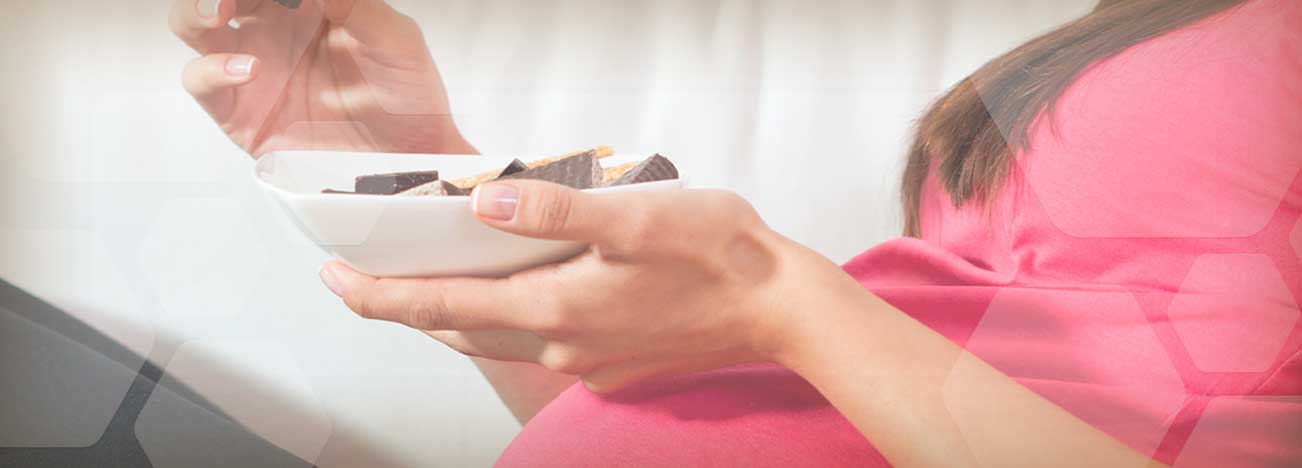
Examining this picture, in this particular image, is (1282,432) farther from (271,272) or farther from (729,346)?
(271,272)

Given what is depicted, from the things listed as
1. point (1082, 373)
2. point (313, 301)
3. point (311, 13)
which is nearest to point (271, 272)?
point (313, 301)

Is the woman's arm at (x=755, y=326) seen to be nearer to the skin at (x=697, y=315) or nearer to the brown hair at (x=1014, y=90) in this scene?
the skin at (x=697, y=315)

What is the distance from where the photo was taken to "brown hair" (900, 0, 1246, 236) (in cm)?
34

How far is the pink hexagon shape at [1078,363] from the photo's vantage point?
29 centimetres

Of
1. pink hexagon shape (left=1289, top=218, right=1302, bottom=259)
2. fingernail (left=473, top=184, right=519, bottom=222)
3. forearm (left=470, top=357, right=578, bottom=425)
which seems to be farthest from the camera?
forearm (left=470, top=357, right=578, bottom=425)

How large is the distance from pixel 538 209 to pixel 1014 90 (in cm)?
24

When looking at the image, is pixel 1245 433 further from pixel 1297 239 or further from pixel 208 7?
pixel 208 7

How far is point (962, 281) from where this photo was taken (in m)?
0.38

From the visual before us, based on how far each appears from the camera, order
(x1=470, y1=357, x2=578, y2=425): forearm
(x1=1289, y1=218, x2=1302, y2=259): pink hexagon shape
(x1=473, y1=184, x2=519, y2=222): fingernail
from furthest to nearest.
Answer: (x1=470, y1=357, x2=578, y2=425): forearm < (x1=1289, y1=218, x2=1302, y2=259): pink hexagon shape < (x1=473, y1=184, x2=519, y2=222): fingernail

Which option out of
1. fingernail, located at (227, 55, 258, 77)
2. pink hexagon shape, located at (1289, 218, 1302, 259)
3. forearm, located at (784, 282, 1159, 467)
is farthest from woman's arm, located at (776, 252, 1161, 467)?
fingernail, located at (227, 55, 258, 77)

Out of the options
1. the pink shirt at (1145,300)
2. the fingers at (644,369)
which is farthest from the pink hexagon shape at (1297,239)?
the fingers at (644,369)

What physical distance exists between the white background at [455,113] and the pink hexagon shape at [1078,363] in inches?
3.2

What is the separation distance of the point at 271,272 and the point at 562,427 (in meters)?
0.16

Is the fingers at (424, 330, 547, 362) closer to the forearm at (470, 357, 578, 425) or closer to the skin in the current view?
the skin
